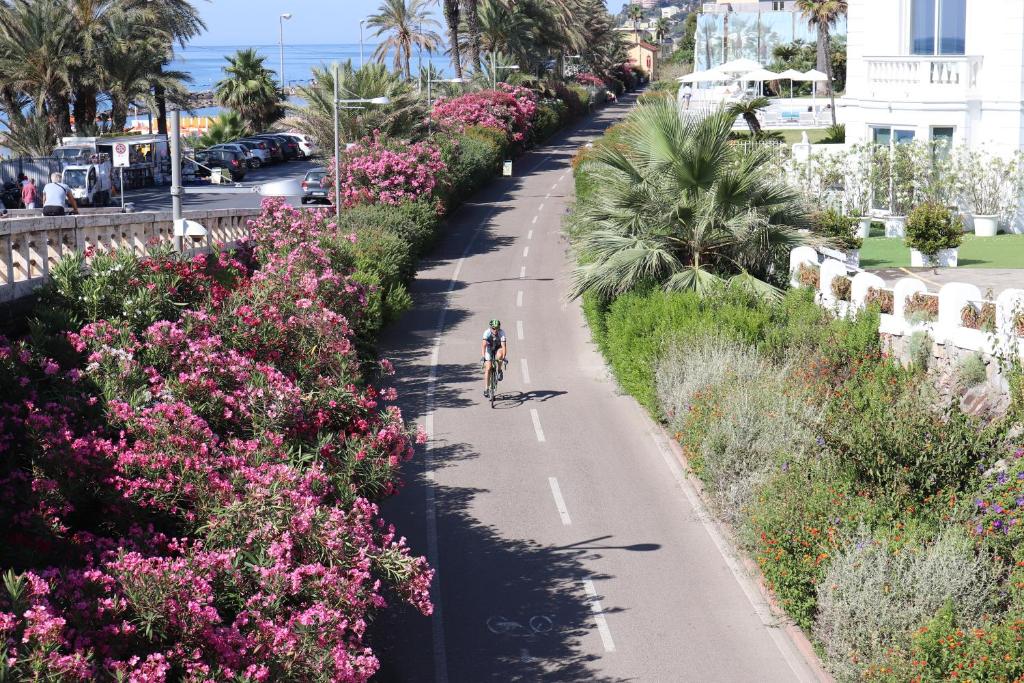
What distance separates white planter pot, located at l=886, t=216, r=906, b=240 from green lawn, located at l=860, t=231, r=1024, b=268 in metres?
0.46

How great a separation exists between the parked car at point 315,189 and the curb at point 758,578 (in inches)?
988

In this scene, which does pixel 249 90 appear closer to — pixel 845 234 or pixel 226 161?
pixel 226 161

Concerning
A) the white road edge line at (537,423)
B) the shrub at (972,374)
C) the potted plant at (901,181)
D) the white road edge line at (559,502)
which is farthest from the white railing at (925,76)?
the white road edge line at (559,502)

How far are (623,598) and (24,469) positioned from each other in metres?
7.38

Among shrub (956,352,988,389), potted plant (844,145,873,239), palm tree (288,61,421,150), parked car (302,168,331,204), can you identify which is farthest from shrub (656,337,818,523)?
parked car (302,168,331,204)

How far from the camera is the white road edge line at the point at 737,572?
12414 mm

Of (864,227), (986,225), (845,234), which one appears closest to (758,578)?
(845,234)

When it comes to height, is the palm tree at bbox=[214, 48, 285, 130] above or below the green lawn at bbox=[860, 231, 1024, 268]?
above

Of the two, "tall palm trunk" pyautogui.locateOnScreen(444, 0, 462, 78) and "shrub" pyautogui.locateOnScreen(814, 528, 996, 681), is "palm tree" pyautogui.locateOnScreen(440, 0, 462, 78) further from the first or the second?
"shrub" pyautogui.locateOnScreen(814, 528, 996, 681)

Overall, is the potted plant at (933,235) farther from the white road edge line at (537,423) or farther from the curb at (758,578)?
the white road edge line at (537,423)

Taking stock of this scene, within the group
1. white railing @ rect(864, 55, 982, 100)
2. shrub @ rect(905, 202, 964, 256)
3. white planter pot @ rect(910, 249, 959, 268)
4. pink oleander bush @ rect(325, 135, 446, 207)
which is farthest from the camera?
pink oleander bush @ rect(325, 135, 446, 207)

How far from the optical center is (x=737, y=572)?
14.7 m

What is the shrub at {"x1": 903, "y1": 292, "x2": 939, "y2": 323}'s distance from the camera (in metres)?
18.5

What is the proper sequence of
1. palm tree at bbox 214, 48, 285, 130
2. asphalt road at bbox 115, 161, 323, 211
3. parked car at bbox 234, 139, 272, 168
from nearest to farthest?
asphalt road at bbox 115, 161, 323, 211
parked car at bbox 234, 139, 272, 168
palm tree at bbox 214, 48, 285, 130
